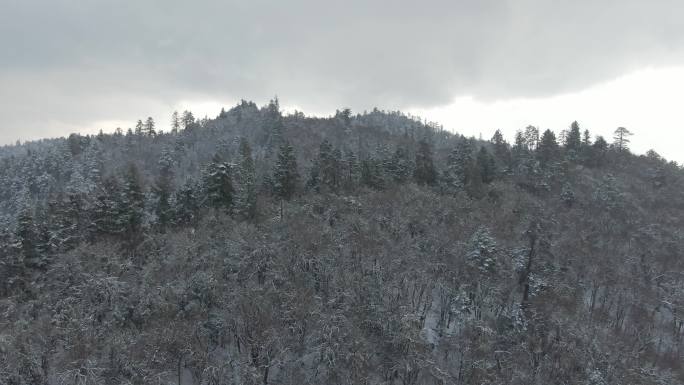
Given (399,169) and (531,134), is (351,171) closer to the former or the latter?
(399,169)

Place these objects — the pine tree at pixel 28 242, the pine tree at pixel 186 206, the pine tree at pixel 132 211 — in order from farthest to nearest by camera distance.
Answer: the pine tree at pixel 186 206 < the pine tree at pixel 132 211 < the pine tree at pixel 28 242

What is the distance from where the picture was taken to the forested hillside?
31125 mm

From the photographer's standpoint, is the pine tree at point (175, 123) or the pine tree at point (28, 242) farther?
the pine tree at point (175, 123)

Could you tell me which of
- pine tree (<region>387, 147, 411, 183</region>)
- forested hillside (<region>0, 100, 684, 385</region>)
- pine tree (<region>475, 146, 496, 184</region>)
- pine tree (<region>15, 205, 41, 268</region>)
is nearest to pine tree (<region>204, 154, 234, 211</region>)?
forested hillside (<region>0, 100, 684, 385</region>)

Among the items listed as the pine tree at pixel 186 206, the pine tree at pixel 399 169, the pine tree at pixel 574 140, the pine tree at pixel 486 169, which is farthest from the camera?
the pine tree at pixel 574 140

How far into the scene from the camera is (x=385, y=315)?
1371 inches

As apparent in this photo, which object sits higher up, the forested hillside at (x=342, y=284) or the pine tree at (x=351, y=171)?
the pine tree at (x=351, y=171)

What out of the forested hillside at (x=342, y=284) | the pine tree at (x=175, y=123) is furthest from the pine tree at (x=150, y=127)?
the forested hillside at (x=342, y=284)

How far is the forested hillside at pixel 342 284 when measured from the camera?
102ft

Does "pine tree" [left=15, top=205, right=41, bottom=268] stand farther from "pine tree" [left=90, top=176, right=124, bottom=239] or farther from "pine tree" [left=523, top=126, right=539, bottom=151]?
"pine tree" [left=523, top=126, right=539, bottom=151]

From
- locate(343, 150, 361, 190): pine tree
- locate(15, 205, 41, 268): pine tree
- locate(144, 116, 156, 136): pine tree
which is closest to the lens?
locate(15, 205, 41, 268): pine tree

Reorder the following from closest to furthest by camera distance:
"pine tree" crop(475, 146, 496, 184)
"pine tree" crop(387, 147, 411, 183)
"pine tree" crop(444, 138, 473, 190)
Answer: "pine tree" crop(387, 147, 411, 183), "pine tree" crop(444, 138, 473, 190), "pine tree" crop(475, 146, 496, 184)

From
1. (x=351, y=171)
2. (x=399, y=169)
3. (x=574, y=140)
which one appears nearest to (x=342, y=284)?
(x=351, y=171)

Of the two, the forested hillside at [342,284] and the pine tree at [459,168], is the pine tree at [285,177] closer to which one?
the forested hillside at [342,284]
